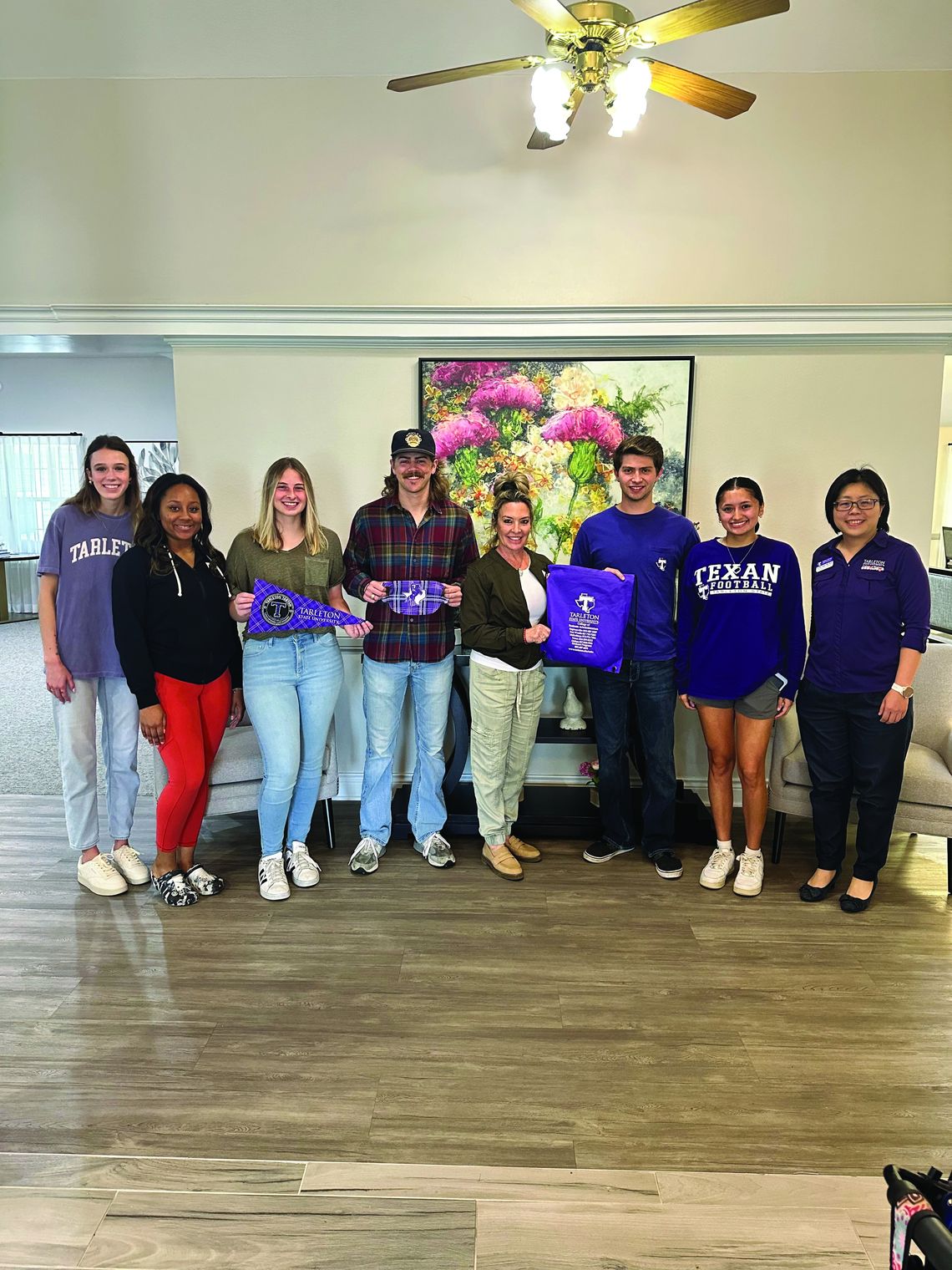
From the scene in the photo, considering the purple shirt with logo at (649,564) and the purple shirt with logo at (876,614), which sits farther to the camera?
the purple shirt with logo at (649,564)

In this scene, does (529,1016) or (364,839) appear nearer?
(529,1016)

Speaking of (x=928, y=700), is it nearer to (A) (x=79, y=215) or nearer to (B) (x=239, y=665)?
(B) (x=239, y=665)

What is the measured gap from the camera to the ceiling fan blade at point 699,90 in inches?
96.1

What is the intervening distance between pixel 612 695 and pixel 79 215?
125 inches

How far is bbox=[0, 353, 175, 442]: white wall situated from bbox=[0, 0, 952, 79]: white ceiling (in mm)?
6626

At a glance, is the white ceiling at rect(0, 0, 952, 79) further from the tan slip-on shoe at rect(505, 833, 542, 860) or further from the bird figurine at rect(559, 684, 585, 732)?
the tan slip-on shoe at rect(505, 833, 542, 860)

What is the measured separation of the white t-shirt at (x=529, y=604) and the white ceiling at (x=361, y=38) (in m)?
2.20

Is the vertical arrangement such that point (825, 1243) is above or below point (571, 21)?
below

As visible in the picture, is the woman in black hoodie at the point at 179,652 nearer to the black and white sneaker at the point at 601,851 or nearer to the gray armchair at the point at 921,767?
the black and white sneaker at the point at 601,851

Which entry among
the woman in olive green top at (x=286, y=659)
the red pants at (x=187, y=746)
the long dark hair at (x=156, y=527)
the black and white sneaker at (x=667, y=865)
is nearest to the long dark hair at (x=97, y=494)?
the long dark hair at (x=156, y=527)

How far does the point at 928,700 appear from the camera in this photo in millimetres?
3568

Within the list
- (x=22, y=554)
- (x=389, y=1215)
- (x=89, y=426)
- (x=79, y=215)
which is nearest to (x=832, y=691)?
(x=389, y=1215)

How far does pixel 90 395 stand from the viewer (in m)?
10.1

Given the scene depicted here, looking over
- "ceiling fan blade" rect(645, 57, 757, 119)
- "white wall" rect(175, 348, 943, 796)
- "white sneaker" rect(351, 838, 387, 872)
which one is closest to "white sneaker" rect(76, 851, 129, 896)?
"white sneaker" rect(351, 838, 387, 872)
